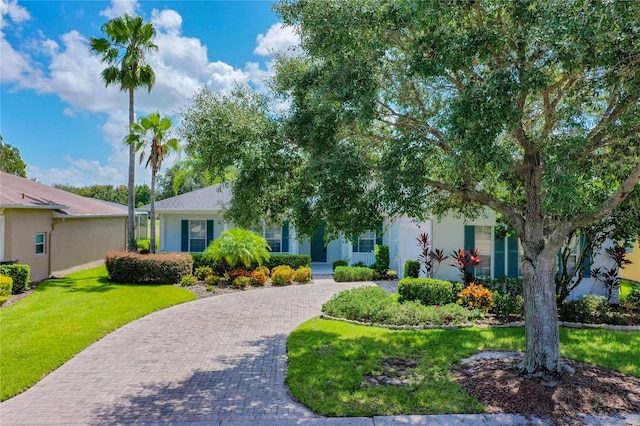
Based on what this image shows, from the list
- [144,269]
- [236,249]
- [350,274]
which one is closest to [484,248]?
[350,274]

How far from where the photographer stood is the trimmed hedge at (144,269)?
1661 centimetres

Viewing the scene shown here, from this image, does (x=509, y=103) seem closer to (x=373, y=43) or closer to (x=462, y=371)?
(x=373, y=43)

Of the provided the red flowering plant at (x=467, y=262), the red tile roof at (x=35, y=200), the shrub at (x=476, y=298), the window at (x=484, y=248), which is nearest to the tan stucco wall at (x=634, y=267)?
the window at (x=484, y=248)

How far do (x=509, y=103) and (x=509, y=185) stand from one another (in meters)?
4.34

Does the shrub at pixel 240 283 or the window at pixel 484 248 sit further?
the shrub at pixel 240 283

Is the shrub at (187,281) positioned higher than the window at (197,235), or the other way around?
the window at (197,235)

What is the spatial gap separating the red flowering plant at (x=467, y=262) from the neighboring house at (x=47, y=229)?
16.0 m

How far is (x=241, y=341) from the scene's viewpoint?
9766 millimetres

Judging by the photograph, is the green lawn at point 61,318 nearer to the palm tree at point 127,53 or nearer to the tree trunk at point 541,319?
the palm tree at point 127,53

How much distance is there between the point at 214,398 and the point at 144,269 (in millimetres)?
11455

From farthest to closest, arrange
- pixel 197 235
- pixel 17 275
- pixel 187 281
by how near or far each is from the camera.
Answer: pixel 197 235, pixel 187 281, pixel 17 275

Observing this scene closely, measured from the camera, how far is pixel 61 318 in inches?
437

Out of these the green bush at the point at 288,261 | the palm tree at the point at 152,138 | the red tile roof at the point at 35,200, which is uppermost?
the palm tree at the point at 152,138

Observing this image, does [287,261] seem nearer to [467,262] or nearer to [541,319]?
[467,262]
